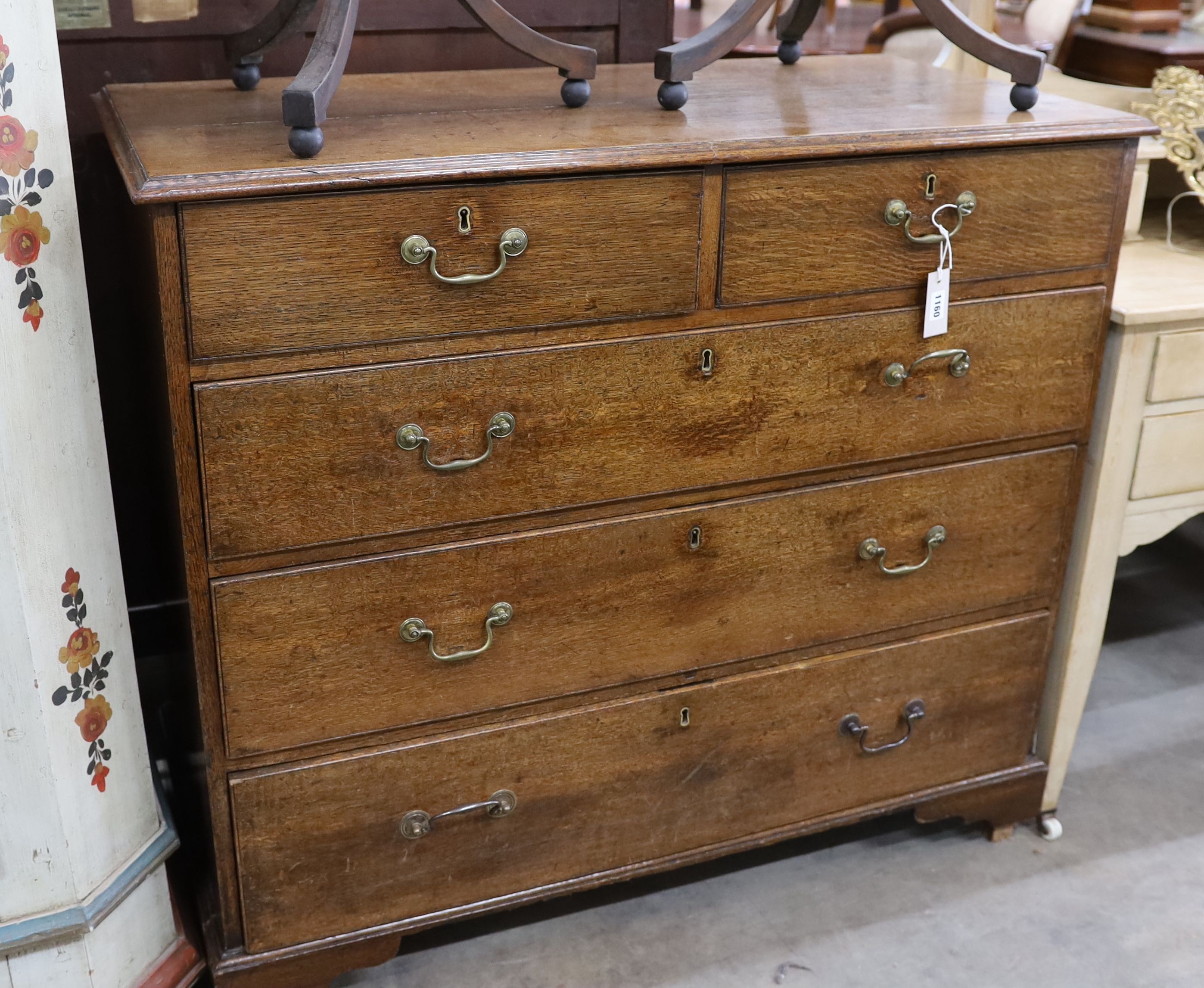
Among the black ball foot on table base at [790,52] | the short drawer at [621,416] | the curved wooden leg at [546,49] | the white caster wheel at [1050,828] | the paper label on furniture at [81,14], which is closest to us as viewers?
the short drawer at [621,416]

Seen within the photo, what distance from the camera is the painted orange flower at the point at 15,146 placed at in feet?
4.36

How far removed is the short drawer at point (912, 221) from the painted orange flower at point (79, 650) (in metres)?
0.84

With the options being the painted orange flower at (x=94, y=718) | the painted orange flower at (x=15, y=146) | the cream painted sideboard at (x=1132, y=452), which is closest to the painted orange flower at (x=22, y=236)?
the painted orange flower at (x=15, y=146)

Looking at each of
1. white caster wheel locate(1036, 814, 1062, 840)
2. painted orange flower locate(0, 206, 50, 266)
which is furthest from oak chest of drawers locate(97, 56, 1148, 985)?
white caster wheel locate(1036, 814, 1062, 840)

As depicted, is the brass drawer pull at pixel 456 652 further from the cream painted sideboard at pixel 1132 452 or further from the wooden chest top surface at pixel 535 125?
the cream painted sideboard at pixel 1132 452

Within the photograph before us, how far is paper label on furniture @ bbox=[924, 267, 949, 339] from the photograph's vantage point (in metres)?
1.64

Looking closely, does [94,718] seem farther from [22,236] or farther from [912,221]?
[912,221]

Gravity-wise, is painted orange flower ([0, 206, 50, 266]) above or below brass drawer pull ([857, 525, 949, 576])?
above

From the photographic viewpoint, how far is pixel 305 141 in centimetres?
134

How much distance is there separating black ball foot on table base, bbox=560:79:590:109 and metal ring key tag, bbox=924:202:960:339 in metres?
0.45

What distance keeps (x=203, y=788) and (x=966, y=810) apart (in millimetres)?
1146

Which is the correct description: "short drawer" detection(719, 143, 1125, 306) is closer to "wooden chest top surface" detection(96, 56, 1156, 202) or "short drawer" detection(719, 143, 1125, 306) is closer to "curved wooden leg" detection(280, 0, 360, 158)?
"wooden chest top surface" detection(96, 56, 1156, 202)

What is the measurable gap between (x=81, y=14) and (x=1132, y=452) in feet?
5.17

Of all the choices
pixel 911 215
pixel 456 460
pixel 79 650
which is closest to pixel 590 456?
pixel 456 460
